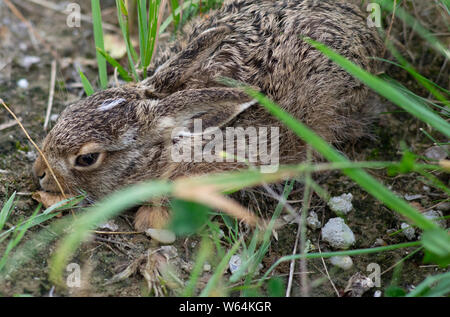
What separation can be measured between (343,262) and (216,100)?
1.41m

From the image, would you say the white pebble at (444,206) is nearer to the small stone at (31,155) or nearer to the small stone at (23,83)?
the small stone at (31,155)

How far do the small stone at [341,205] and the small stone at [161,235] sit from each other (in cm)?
123

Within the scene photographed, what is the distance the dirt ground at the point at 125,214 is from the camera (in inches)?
123

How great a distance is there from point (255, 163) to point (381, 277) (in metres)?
1.21

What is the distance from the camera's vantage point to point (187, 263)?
10.7 feet

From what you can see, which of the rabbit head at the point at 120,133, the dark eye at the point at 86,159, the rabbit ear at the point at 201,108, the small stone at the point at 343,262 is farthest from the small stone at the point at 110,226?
the small stone at the point at 343,262

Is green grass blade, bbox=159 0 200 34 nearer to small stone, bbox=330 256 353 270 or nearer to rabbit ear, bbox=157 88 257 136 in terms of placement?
rabbit ear, bbox=157 88 257 136

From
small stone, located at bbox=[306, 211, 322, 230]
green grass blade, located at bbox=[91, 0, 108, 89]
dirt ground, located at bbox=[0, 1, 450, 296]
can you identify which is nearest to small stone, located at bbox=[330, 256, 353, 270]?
dirt ground, located at bbox=[0, 1, 450, 296]

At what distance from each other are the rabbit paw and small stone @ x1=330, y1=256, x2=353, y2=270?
1.21m

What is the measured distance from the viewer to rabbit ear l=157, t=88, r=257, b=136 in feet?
11.1

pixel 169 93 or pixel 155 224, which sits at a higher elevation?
pixel 169 93
